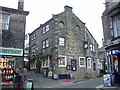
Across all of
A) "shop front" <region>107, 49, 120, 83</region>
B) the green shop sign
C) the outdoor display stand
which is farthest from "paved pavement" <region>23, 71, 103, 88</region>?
the green shop sign

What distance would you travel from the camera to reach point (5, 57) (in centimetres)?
1443

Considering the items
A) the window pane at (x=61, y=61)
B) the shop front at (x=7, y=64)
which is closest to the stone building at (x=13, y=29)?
the shop front at (x=7, y=64)

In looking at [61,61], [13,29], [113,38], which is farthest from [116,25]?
[13,29]

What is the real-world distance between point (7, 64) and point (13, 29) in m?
3.79

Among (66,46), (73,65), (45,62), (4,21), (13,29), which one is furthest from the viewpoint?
(45,62)

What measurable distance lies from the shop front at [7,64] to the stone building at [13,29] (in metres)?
0.20

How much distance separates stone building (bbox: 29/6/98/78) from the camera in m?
21.4

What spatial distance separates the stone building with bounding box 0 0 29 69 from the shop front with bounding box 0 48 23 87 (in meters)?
0.20

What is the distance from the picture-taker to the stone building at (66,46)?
70.3ft

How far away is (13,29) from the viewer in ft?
50.8

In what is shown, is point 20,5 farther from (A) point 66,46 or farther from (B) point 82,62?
(B) point 82,62

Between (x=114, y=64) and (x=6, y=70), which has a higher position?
(x=114, y=64)

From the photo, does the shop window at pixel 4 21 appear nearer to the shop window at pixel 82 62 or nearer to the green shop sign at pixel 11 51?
the green shop sign at pixel 11 51

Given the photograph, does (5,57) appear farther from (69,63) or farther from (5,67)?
(69,63)
